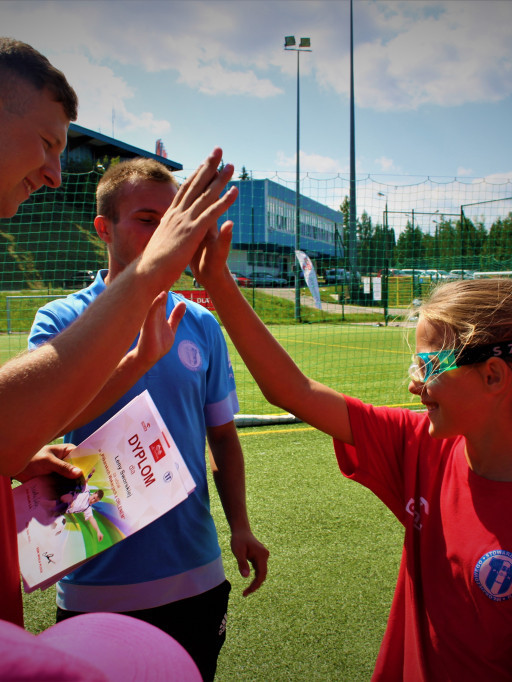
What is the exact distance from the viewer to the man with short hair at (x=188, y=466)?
5.41ft

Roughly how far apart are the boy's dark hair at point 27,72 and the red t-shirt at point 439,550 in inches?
49.2

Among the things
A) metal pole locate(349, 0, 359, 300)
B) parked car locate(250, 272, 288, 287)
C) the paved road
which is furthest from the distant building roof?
the paved road

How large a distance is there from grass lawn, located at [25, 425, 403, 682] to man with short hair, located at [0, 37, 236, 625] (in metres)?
1.57

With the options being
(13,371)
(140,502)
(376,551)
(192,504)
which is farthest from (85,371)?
(376,551)

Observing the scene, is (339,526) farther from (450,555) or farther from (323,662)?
(450,555)

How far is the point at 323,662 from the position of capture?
2.40 metres

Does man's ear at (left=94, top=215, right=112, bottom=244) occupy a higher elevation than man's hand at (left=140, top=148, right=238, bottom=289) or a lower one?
higher

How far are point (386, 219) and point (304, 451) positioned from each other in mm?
12564

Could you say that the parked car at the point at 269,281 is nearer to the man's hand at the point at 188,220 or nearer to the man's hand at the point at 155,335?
the man's hand at the point at 155,335

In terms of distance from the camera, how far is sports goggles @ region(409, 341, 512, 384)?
152 cm

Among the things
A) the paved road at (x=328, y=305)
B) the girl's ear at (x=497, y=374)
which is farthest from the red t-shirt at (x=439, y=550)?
the paved road at (x=328, y=305)

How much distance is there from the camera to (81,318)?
3.11 ft

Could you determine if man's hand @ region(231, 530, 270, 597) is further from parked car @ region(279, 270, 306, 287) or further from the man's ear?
parked car @ region(279, 270, 306, 287)

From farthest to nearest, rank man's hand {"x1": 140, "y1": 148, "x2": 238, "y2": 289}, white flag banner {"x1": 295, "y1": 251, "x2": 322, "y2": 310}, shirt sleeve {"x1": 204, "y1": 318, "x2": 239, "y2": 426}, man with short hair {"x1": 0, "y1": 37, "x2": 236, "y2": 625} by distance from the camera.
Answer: white flag banner {"x1": 295, "y1": 251, "x2": 322, "y2": 310} → shirt sleeve {"x1": 204, "y1": 318, "x2": 239, "y2": 426} → man's hand {"x1": 140, "y1": 148, "x2": 238, "y2": 289} → man with short hair {"x1": 0, "y1": 37, "x2": 236, "y2": 625}
